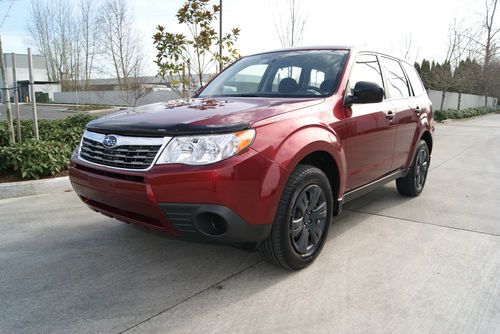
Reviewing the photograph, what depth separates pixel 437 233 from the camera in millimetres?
3977

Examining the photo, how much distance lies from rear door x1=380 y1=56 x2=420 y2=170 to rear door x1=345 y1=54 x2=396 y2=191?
0.53 ft

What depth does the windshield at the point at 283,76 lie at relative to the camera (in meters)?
3.61

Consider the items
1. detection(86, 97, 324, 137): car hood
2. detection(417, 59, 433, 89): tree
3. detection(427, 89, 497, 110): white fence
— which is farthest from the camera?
detection(417, 59, 433, 89): tree

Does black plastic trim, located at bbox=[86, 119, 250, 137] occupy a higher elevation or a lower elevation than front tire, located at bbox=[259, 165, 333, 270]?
higher

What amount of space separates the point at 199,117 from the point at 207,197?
1.91 feet

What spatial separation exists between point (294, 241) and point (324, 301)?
483mm

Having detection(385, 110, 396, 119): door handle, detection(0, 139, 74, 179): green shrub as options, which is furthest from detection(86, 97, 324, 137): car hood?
detection(0, 139, 74, 179): green shrub

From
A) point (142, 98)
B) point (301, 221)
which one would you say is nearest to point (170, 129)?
point (301, 221)

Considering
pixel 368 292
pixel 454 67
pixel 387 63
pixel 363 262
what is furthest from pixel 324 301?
pixel 454 67

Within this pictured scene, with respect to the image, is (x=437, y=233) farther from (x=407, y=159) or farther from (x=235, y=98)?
(x=235, y=98)

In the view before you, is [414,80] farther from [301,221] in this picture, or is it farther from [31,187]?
[31,187]

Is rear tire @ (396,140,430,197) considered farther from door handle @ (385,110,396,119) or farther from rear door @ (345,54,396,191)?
door handle @ (385,110,396,119)

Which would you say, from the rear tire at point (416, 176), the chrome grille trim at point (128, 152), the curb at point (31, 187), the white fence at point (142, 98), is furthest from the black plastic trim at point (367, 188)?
the white fence at point (142, 98)

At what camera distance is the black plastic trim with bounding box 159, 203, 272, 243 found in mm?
2434
